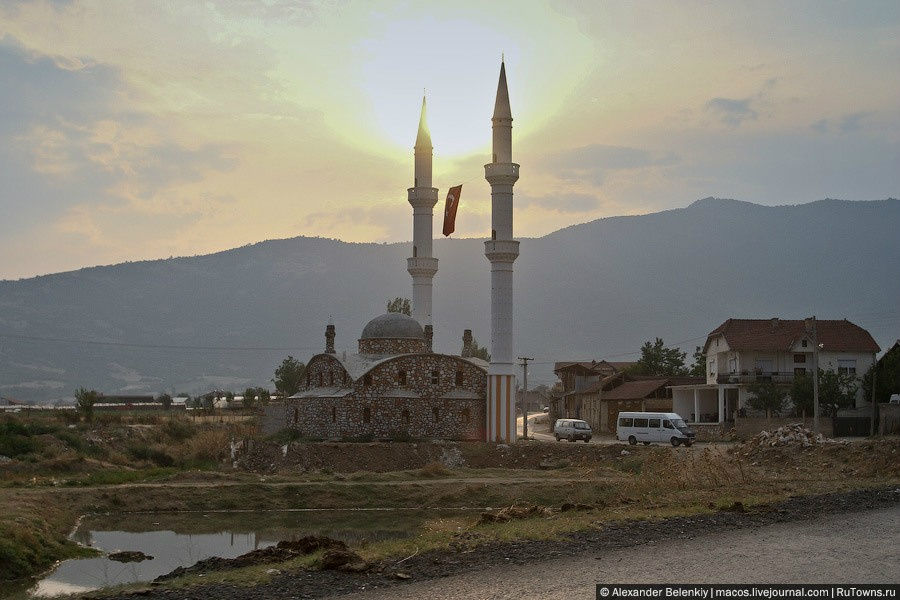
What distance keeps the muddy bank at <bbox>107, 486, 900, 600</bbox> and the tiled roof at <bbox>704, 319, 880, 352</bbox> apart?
144ft

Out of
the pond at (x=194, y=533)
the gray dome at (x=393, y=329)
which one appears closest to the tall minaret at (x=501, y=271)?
the gray dome at (x=393, y=329)

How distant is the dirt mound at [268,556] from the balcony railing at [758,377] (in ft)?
166

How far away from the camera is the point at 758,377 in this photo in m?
67.9

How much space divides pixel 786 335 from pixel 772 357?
217 centimetres

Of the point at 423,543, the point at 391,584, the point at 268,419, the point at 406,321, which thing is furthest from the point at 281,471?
the point at 391,584

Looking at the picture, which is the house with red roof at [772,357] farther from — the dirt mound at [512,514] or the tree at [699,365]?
the dirt mound at [512,514]

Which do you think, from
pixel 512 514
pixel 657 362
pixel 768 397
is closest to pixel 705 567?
pixel 512 514

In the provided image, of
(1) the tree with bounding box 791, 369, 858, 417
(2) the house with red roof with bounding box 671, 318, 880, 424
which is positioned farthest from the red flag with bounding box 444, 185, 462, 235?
(1) the tree with bounding box 791, 369, 858, 417

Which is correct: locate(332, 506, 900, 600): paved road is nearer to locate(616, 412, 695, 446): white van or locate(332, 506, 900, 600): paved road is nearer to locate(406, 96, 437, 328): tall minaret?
locate(616, 412, 695, 446): white van

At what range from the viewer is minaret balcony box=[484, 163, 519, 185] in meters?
65.1

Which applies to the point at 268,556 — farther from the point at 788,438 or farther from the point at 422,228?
the point at 422,228

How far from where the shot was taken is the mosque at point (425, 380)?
61.3 m

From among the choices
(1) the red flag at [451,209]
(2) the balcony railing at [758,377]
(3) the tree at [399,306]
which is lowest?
(2) the balcony railing at [758,377]

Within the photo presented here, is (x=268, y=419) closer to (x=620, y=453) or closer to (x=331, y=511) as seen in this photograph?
(x=620, y=453)
